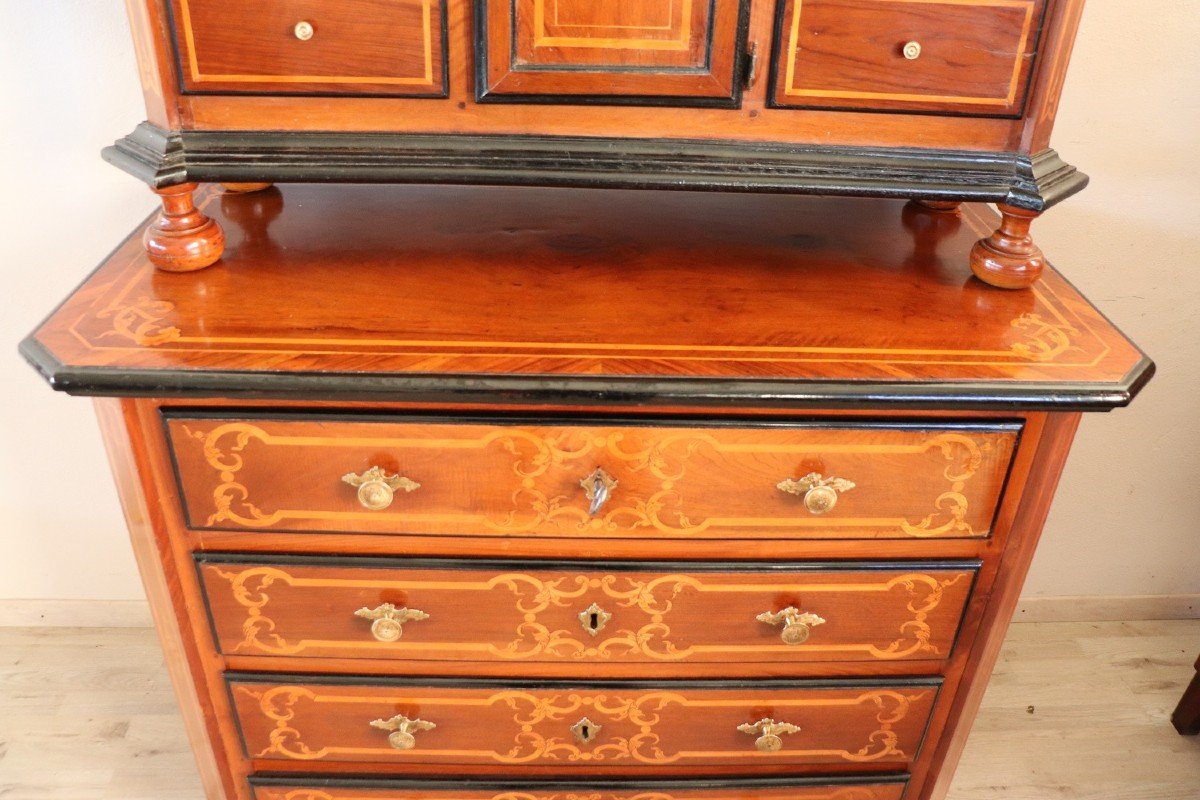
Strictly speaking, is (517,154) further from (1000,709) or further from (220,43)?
(1000,709)

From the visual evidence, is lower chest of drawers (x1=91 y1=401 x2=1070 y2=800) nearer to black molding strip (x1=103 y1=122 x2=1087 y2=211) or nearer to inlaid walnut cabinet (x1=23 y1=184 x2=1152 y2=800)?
inlaid walnut cabinet (x1=23 y1=184 x2=1152 y2=800)

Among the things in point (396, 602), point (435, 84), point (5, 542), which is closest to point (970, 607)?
point (396, 602)

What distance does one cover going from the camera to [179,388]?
1.17m

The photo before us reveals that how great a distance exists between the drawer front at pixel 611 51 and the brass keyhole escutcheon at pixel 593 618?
71cm

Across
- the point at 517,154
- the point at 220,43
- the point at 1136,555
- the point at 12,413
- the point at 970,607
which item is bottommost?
the point at 1136,555

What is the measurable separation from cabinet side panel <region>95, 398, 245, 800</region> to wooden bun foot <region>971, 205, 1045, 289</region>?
1.19 meters

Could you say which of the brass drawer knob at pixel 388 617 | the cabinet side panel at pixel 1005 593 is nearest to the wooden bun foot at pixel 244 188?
the brass drawer knob at pixel 388 617

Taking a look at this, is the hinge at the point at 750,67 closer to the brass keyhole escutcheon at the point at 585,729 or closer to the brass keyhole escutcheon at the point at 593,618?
the brass keyhole escutcheon at the point at 593,618

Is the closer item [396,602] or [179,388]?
[179,388]

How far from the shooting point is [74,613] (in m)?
2.30

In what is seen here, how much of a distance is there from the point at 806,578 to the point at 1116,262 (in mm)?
1108

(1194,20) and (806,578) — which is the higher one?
(1194,20)

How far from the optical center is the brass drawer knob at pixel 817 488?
4.25 ft

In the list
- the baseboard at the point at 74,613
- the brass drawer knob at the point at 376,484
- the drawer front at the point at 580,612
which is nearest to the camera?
the brass drawer knob at the point at 376,484
